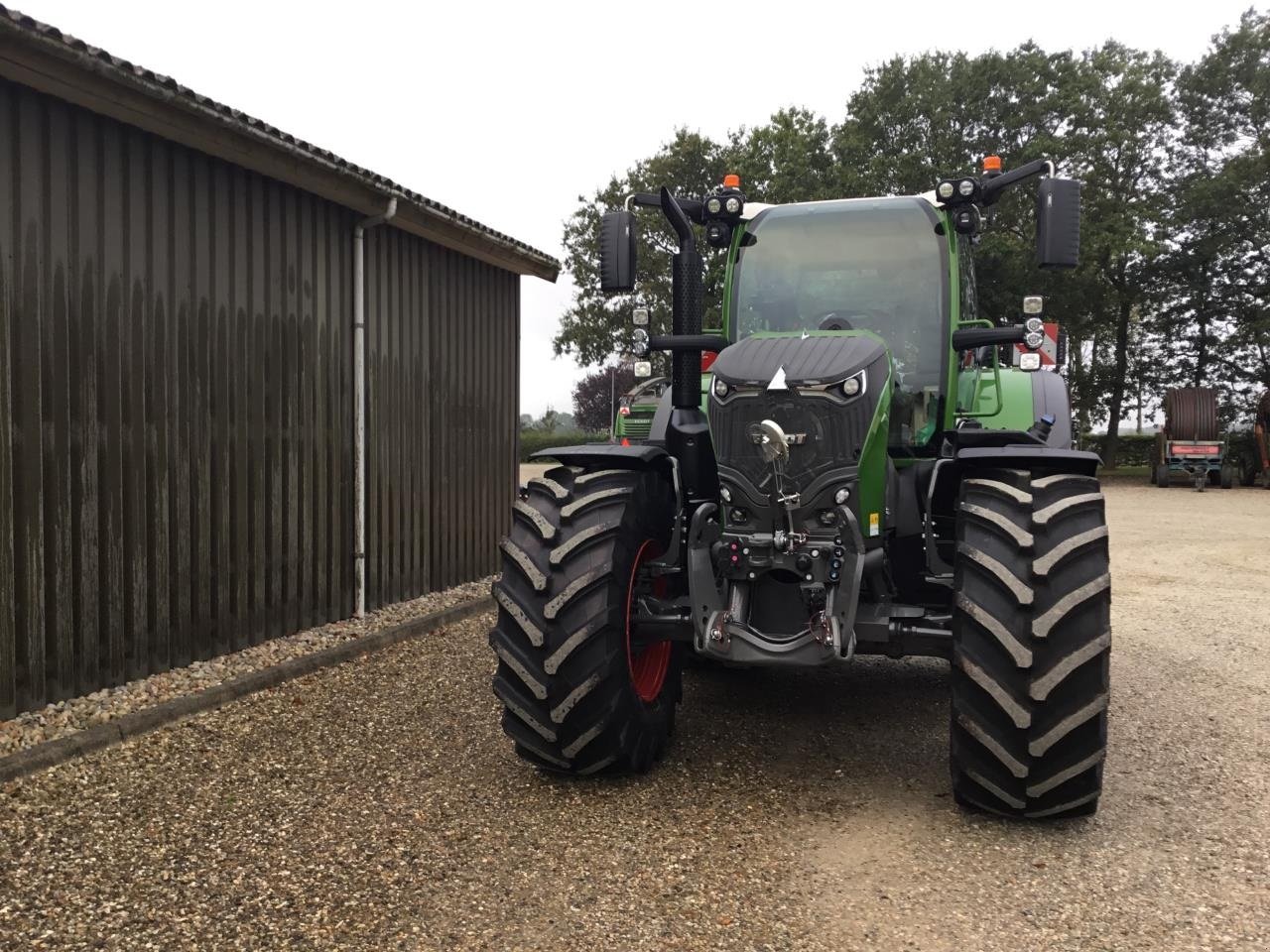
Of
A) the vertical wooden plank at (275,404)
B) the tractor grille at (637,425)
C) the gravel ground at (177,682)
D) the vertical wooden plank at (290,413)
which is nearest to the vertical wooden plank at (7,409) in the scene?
the gravel ground at (177,682)

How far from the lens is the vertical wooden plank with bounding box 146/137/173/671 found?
5180 millimetres

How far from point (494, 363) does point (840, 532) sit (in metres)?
6.21

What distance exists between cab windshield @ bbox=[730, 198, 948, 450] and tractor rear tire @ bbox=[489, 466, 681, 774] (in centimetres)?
138

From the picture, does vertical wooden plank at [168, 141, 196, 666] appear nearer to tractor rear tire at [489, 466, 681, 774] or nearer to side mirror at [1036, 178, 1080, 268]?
tractor rear tire at [489, 466, 681, 774]

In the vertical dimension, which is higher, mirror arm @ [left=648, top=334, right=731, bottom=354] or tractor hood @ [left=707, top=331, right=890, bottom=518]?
mirror arm @ [left=648, top=334, right=731, bottom=354]

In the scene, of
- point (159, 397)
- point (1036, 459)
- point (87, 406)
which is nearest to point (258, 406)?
point (159, 397)

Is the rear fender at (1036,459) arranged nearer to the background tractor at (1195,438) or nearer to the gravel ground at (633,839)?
the gravel ground at (633,839)

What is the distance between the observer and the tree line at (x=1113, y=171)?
25.2 metres

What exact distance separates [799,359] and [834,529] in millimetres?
674

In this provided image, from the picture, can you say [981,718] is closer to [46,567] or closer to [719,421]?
[719,421]

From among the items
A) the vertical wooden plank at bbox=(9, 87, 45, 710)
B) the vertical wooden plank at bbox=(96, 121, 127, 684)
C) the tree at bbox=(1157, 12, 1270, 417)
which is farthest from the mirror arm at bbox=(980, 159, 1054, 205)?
→ the tree at bbox=(1157, 12, 1270, 417)

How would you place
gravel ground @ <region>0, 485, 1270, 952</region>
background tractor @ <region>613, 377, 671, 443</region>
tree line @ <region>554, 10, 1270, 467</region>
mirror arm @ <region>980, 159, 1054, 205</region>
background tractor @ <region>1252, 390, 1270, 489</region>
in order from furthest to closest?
tree line @ <region>554, 10, 1270, 467</region> → background tractor @ <region>1252, 390, 1270, 489</region> → background tractor @ <region>613, 377, 671, 443</region> → mirror arm @ <region>980, 159, 1054, 205</region> → gravel ground @ <region>0, 485, 1270, 952</region>

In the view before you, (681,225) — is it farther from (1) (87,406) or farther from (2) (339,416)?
(2) (339,416)

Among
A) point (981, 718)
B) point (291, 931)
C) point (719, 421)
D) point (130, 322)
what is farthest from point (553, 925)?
point (130, 322)
